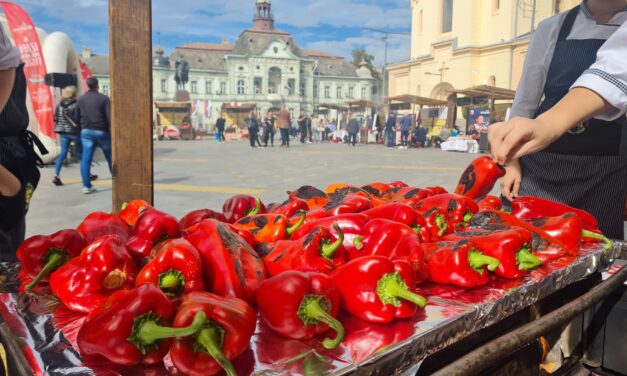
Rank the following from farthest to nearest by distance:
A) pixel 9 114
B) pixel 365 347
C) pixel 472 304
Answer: pixel 9 114 → pixel 472 304 → pixel 365 347

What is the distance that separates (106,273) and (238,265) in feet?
1.24

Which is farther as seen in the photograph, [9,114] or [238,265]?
[9,114]

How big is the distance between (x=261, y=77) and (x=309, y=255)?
84.6 m

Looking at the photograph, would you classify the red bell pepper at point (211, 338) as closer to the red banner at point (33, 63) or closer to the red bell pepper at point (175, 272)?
the red bell pepper at point (175, 272)

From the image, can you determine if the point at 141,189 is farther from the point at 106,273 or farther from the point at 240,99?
the point at 240,99

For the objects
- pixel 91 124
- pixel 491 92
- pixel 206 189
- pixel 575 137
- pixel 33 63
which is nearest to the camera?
pixel 575 137

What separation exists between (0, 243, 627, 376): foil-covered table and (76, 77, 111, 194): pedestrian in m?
7.04

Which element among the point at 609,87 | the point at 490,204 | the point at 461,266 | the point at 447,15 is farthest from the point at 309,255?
the point at 447,15

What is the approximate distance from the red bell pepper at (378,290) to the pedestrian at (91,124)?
747 centimetres

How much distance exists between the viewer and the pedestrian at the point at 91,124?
8117 millimetres

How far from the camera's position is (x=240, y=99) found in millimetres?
83250

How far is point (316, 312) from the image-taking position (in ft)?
4.02

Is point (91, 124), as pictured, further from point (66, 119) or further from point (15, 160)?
point (15, 160)

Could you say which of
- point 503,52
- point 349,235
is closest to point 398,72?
point 503,52
